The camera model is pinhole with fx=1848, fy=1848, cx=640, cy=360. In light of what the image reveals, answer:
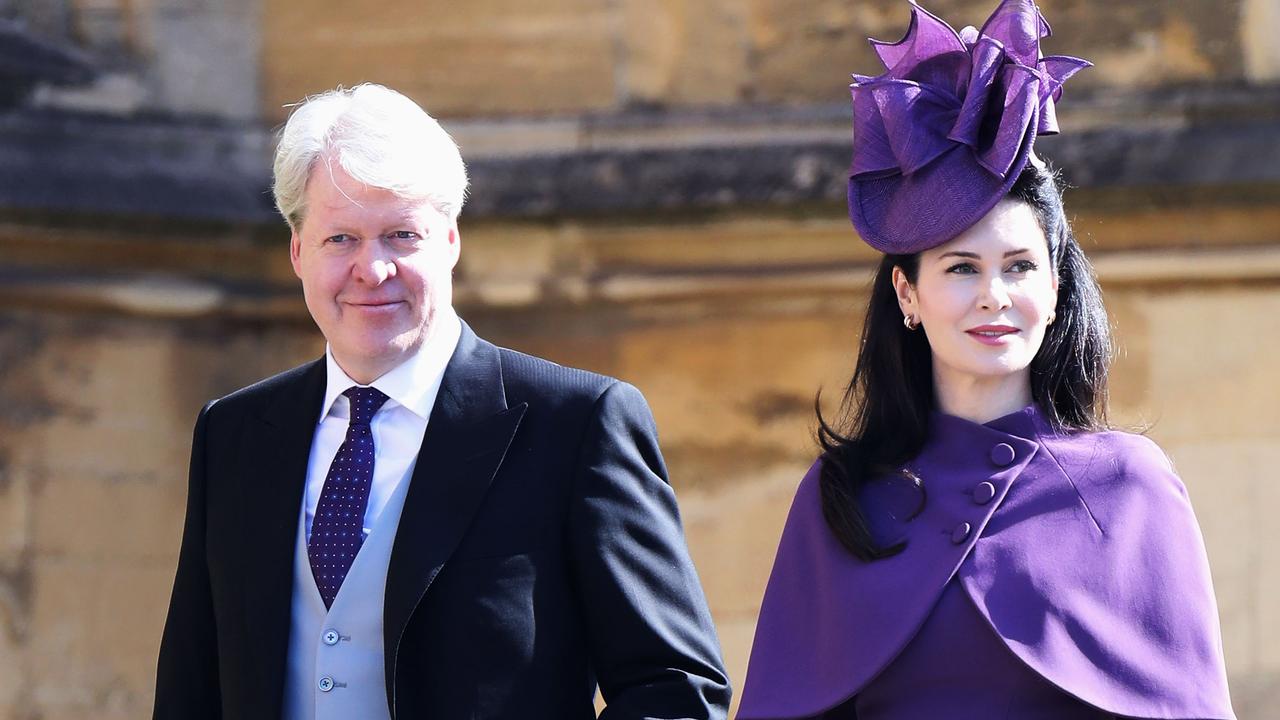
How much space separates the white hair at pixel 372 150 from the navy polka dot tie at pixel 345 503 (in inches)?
11.6

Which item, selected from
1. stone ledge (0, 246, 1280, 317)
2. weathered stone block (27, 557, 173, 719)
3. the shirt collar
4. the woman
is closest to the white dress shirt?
the shirt collar

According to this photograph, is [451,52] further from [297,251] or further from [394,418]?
[394,418]

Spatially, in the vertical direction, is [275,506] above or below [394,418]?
below

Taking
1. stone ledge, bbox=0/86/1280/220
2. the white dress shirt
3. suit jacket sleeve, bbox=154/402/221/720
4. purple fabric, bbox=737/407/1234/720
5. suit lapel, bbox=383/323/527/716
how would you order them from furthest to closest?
stone ledge, bbox=0/86/1280/220 < suit jacket sleeve, bbox=154/402/221/720 < the white dress shirt < suit lapel, bbox=383/323/527/716 < purple fabric, bbox=737/407/1234/720

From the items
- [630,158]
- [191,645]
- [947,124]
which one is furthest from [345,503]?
[630,158]

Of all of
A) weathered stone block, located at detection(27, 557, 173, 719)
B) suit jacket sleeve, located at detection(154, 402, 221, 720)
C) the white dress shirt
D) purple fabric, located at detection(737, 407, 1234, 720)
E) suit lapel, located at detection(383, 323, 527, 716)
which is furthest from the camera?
weathered stone block, located at detection(27, 557, 173, 719)

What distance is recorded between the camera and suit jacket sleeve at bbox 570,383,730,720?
2.54m

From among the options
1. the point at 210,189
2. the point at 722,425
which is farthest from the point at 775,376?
the point at 210,189

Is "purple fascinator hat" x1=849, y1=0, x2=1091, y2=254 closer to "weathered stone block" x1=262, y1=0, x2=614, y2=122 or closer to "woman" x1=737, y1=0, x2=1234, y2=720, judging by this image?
"woman" x1=737, y1=0, x2=1234, y2=720

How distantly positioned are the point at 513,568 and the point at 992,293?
0.76m

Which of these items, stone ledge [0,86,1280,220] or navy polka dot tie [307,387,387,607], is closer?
navy polka dot tie [307,387,387,607]

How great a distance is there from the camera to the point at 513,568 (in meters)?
2.56

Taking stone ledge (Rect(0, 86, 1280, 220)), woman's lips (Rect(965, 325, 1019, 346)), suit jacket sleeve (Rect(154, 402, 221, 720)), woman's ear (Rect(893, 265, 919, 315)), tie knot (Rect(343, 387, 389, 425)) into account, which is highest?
stone ledge (Rect(0, 86, 1280, 220))

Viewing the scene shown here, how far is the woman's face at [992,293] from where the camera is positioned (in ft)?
8.29
